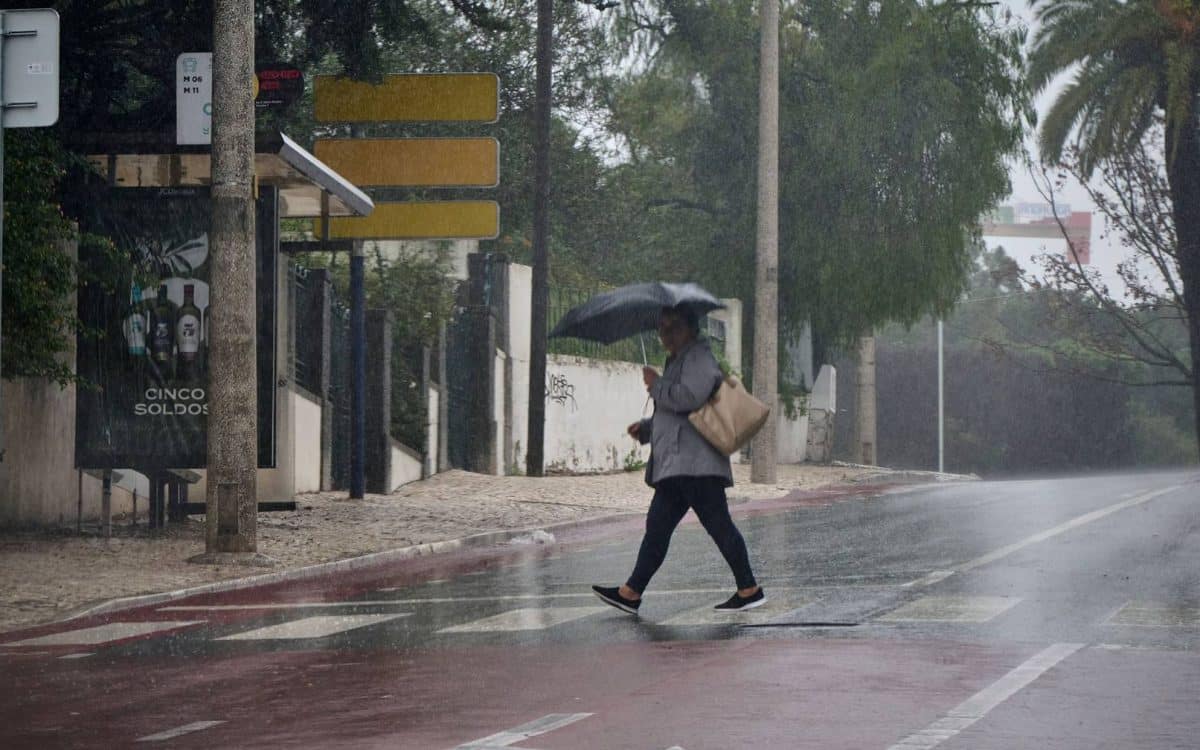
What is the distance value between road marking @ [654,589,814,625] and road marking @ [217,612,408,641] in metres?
1.79

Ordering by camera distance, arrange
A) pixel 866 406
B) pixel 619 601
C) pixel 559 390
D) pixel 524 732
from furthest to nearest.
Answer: pixel 866 406 < pixel 559 390 < pixel 619 601 < pixel 524 732

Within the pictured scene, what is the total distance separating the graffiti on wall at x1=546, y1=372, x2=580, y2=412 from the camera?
2805cm

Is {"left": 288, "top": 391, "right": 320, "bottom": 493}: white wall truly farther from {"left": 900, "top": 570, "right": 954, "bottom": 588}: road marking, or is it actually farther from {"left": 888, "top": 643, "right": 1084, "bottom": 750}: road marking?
{"left": 888, "top": 643, "right": 1084, "bottom": 750}: road marking

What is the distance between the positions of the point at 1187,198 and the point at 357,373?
64.0ft

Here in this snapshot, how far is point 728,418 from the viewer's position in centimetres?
991

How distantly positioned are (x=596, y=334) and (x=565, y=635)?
2.01 m

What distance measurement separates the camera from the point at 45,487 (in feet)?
52.3

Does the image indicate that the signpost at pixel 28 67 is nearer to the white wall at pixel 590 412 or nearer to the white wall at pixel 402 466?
the white wall at pixel 402 466

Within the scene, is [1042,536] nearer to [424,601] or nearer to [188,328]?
[424,601]

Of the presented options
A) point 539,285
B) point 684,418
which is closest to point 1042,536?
point 684,418

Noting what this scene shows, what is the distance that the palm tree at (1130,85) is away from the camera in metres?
31.7

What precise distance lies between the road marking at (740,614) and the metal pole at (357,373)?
1011 cm

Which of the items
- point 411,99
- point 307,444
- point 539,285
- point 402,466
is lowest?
point 402,466

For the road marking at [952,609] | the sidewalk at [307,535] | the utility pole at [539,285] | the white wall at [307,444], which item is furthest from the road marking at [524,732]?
the utility pole at [539,285]
